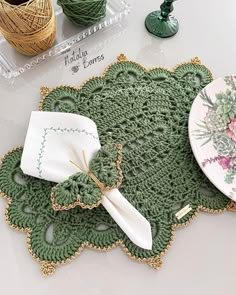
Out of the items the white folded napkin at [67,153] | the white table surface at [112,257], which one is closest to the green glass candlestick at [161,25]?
the white table surface at [112,257]

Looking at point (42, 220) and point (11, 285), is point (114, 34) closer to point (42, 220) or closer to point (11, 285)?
point (42, 220)

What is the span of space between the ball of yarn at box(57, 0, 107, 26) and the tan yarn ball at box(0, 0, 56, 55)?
0.14 ft

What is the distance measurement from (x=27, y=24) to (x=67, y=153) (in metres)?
0.24

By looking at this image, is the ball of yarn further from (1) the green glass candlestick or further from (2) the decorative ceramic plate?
(2) the decorative ceramic plate

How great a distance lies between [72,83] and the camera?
0.78 meters

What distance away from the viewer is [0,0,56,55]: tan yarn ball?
0.67m

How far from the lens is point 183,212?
66 cm

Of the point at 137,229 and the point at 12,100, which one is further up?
the point at 12,100

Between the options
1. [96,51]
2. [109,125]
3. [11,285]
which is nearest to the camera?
[11,285]

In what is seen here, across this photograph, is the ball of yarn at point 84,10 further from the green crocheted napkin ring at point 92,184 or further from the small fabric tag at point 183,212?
the small fabric tag at point 183,212

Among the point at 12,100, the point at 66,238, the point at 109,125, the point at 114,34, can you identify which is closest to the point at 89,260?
the point at 66,238

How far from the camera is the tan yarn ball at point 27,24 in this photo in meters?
0.67

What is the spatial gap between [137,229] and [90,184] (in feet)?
0.34

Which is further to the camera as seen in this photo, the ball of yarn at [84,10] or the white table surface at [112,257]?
the ball of yarn at [84,10]
